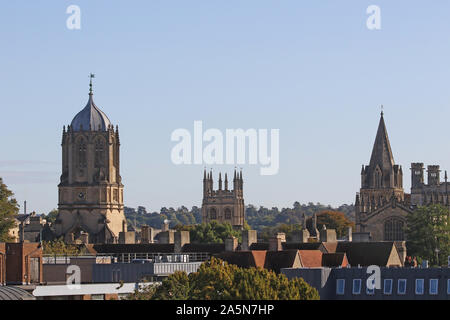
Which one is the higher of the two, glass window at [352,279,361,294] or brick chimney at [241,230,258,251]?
brick chimney at [241,230,258,251]

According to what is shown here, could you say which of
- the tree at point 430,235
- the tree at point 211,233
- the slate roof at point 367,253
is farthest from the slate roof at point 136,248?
the tree at point 211,233

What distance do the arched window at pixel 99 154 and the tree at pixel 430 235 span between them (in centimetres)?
3933

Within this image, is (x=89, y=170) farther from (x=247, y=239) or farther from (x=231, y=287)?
(x=231, y=287)

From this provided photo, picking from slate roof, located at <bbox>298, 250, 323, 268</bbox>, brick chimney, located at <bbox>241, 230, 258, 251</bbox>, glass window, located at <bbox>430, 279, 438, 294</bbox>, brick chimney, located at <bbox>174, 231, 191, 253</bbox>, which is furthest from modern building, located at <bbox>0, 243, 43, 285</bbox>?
brick chimney, located at <bbox>174, 231, 191, 253</bbox>

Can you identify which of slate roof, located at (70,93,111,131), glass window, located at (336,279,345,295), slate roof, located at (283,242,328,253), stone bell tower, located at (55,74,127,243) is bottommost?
glass window, located at (336,279,345,295)

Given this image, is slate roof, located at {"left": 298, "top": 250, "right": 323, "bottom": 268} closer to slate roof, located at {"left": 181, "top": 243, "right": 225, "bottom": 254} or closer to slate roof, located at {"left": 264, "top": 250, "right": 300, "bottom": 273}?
slate roof, located at {"left": 264, "top": 250, "right": 300, "bottom": 273}

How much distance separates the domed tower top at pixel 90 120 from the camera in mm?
171625

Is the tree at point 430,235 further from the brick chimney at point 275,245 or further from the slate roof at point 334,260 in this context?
the slate roof at point 334,260

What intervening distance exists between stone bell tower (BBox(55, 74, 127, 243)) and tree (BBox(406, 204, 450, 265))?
3832 cm

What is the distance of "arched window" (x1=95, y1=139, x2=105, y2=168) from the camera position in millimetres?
171500

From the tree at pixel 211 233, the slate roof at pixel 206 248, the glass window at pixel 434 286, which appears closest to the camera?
the glass window at pixel 434 286

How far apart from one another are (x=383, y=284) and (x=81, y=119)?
101 meters
